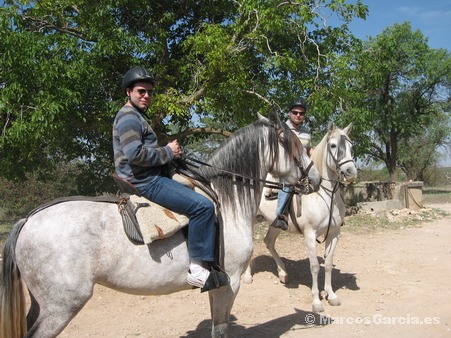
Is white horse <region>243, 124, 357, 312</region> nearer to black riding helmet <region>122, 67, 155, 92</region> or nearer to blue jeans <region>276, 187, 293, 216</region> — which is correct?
blue jeans <region>276, 187, 293, 216</region>

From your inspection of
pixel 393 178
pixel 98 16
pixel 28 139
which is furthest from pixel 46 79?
pixel 393 178

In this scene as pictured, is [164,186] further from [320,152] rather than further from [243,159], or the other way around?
[320,152]

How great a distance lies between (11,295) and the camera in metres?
2.78

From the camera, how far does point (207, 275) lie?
297 centimetres

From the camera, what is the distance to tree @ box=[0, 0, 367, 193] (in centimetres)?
757

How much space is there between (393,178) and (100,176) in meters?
17.1

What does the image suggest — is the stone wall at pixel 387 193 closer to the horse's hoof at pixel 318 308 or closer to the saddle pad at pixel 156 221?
the horse's hoof at pixel 318 308

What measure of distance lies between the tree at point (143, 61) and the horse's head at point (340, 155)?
351 cm

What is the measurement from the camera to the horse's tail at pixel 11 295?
274 cm

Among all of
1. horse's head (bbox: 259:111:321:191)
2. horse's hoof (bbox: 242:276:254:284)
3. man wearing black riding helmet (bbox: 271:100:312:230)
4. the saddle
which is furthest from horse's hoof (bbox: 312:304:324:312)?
the saddle

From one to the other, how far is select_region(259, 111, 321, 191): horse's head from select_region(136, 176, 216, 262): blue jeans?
915mm

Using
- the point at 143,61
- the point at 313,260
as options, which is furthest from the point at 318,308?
the point at 143,61

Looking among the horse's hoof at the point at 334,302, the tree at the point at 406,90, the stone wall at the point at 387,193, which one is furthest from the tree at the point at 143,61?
the tree at the point at 406,90

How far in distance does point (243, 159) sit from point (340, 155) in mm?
2363
